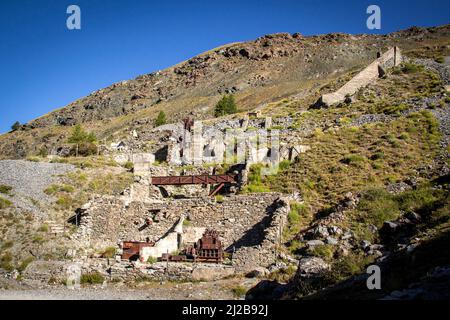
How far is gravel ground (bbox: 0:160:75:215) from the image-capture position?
25141mm

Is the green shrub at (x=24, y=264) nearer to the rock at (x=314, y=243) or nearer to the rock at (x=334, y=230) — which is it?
the rock at (x=314, y=243)

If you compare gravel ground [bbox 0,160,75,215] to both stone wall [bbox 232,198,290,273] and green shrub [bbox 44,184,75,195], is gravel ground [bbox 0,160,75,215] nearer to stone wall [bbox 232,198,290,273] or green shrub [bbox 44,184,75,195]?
green shrub [bbox 44,184,75,195]

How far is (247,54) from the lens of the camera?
146 m

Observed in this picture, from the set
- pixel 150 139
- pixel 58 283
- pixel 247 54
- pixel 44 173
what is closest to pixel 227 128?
pixel 150 139

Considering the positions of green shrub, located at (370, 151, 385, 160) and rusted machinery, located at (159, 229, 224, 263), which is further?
green shrub, located at (370, 151, 385, 160)

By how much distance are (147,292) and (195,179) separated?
1274 cm

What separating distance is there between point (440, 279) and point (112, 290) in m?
11.5

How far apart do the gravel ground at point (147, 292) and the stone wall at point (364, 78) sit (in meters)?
35.2

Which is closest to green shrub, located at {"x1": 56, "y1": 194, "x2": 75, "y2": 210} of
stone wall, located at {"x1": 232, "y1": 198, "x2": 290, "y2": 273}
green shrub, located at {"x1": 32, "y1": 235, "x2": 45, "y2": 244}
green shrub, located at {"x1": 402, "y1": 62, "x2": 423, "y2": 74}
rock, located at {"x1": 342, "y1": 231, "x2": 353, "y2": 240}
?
green shrub, located at {"x1": 32, "y1": 235, "x2": 45, "y2": 244}

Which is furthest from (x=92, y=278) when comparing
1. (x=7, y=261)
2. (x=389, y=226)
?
(x=389, y=226)

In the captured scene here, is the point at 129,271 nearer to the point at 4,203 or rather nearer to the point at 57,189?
the point at 4,203

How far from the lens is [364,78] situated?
2149 inches

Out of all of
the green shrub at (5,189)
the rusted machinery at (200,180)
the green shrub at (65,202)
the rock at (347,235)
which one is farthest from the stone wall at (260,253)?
the green shrub at (5,189)

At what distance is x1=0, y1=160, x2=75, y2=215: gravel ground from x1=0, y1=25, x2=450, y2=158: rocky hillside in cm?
6179
